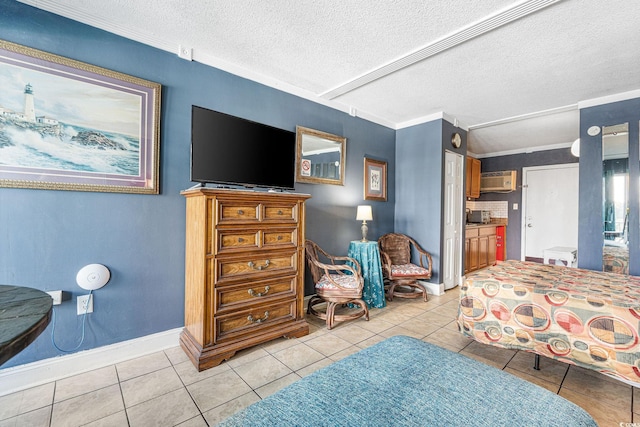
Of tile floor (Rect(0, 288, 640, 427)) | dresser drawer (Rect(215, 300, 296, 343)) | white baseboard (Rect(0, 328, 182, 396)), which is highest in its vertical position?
dresser drawer (Rect(215, 300, 296, 343))

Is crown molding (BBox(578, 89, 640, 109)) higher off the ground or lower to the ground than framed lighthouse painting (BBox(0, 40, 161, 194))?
higher

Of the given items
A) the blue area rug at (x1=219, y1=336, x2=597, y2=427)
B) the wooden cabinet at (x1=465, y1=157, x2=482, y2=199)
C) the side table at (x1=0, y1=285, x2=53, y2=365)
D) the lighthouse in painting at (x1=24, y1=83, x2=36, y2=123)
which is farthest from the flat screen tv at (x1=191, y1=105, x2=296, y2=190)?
the wooden cabinet at (x1=465, y1=157, x2=482, y2=199)

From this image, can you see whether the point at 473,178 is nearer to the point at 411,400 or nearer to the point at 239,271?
the point at 239,271

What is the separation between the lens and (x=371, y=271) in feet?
11.1

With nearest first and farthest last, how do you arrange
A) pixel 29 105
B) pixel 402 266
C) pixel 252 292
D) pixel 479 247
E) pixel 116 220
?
pixel 29 105 < pixel 116 220 < pixel 252 292 < pixel 402 266 < pixel 479 247

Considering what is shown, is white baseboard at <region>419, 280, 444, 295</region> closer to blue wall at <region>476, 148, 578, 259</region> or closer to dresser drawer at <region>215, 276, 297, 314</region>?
dresser drawer at <region>215, 276, 297, 314</region>

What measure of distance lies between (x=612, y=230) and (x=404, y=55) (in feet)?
10.4

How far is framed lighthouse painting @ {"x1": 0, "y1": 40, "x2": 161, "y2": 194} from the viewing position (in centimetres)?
180

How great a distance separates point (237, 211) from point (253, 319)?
0.90 metres

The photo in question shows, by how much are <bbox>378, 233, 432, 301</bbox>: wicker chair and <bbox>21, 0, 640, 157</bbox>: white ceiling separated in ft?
6.34

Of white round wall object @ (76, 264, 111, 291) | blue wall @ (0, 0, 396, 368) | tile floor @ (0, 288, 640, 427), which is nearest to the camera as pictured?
tile floor @ (0, 288, 640, 427)

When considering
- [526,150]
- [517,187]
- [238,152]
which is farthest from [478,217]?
[238,152]

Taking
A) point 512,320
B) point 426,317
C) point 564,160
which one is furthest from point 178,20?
point 564,160

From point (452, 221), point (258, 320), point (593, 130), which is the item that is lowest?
point (258, 320)
